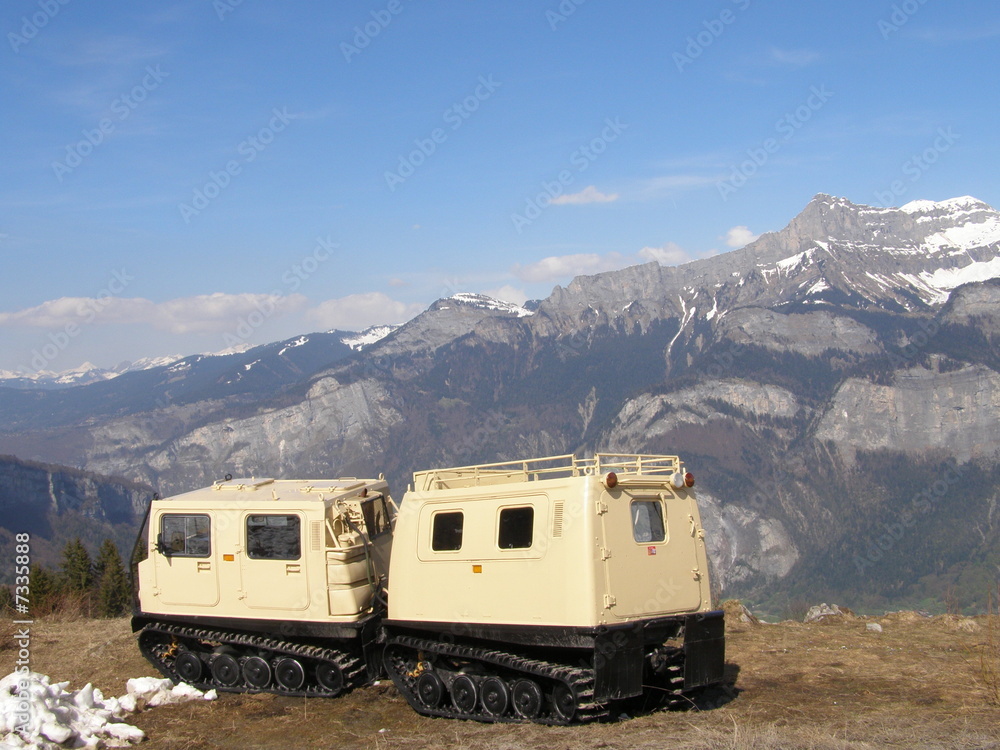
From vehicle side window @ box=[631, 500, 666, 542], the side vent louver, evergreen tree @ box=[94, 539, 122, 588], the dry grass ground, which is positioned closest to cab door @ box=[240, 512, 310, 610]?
the dry grass ground

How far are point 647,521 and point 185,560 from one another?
767 centimetres

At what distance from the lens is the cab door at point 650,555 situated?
11781mm

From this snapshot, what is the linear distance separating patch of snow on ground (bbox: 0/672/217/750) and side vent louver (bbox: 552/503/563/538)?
5953mm

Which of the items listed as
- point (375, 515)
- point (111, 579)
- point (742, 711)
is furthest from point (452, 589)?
point (111, 579)

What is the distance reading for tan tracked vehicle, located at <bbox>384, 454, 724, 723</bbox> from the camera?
1158cm

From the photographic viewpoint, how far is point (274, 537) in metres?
14.1

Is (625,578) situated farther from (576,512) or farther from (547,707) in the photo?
(547,707)

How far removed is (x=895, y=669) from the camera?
14.3 metres

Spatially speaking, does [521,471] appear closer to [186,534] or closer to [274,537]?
[274,537]

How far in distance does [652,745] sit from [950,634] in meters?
9.82

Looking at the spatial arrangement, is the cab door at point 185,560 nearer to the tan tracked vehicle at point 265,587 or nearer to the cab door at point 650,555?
the tan tracked vehicle at point 265,587

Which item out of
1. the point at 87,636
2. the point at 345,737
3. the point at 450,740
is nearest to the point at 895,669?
the point at 450,740

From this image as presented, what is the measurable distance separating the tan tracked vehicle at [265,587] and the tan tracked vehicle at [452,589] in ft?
0.09

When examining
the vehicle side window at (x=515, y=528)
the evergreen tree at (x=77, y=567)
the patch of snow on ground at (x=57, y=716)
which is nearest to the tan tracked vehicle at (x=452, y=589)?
the vehicle side window at (x=515, y=528)
